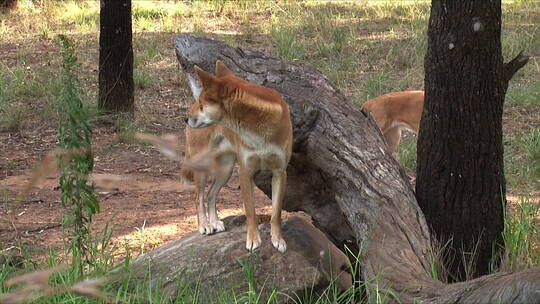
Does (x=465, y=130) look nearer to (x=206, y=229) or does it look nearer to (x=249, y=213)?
(x=249, y=213)

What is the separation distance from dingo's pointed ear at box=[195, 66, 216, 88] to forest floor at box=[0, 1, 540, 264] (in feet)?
2.16

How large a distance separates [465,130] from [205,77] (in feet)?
5.14

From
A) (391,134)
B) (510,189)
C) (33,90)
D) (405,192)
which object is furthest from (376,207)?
(33,90)

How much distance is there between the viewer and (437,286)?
3969 millimetres

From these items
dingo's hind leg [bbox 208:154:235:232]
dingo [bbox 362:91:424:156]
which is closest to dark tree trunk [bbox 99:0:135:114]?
dingo [bbox 362:91:424:156]

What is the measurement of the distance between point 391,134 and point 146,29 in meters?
5.95

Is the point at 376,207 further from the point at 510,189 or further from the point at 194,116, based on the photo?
the point at 510,189

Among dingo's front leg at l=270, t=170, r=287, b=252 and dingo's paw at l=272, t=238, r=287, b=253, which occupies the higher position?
dingo's front leg at l=270, t=170, r=287, b=252

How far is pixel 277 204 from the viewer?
15.5 feet

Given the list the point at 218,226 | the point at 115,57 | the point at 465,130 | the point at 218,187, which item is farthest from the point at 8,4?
the point at 465,130

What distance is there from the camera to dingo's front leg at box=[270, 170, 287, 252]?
15.4ft

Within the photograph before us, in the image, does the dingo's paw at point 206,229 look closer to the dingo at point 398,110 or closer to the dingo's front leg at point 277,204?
the dingo's front leg at point 277,204

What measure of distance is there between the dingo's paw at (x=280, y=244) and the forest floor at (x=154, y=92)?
0.89m

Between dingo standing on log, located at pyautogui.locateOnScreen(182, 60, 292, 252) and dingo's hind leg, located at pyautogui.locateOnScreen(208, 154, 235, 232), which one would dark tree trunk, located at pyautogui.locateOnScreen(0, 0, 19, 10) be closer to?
dingo's hind leg, located at pyautogui.locateOnScreen(208, 154, 235, 232)
